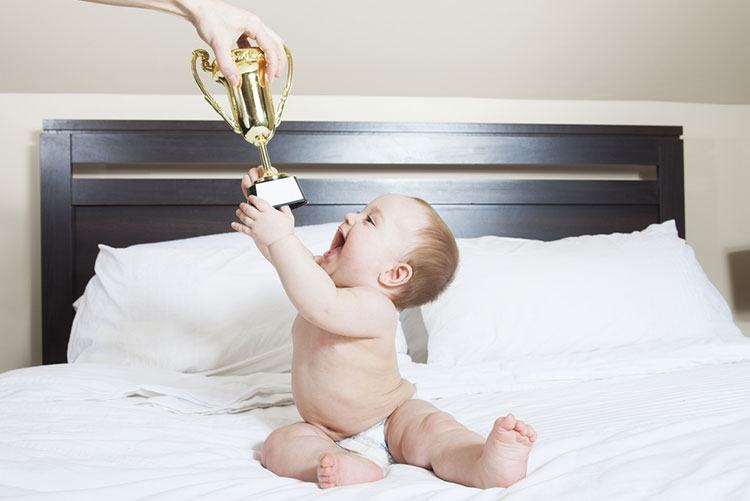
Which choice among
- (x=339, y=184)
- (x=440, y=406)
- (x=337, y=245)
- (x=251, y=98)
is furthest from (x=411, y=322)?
(x=251, y=98)

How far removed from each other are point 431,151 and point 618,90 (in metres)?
0.83

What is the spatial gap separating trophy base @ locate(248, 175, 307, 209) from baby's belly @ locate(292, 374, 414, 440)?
1.01 ft

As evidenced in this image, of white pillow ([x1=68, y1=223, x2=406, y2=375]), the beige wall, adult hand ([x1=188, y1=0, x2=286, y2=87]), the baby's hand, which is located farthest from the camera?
the beige wall

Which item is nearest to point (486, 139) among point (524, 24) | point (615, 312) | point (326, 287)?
point (524, 24)

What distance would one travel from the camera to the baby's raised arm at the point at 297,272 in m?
0.88

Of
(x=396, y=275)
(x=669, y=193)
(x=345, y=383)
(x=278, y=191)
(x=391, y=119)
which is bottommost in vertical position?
(x=345, y=383)

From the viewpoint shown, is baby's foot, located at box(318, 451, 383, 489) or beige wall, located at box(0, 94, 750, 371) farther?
beige wall, located at box(0, 94, 750, 371)

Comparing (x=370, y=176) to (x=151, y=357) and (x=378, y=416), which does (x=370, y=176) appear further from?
(x=378, y=416)

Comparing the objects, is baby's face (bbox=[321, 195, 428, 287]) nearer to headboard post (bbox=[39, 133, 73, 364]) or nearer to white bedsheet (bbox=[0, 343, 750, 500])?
white bedsheet (bbox=[0, 343, 750, 500])

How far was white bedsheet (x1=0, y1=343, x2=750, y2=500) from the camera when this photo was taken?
2.40ft

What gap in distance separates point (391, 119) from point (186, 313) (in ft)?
3.77

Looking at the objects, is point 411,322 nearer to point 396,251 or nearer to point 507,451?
point 396,251

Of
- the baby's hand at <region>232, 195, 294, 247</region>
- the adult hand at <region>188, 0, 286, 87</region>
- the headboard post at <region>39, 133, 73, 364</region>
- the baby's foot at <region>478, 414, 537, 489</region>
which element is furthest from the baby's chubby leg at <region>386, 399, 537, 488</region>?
the headboard post at <region>39, 133, 73, 364</region>

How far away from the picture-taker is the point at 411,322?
1.92 m
